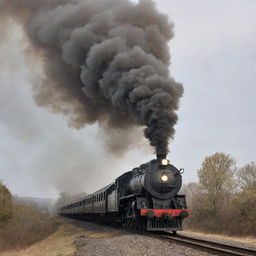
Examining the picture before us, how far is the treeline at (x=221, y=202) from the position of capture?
17016 millimetres

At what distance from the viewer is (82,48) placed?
55.9ft

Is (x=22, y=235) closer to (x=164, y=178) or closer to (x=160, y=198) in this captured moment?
(x=160, y=198)

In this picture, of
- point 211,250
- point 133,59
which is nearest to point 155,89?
point 133,59

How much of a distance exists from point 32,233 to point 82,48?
10400 mm

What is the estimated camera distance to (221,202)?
23016mm

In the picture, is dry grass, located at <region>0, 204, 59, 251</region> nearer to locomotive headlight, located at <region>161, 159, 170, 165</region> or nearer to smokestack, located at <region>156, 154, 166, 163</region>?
smokestack, located at <region>156, 154, 166, 163</region>

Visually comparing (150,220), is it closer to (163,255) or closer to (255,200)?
(163,255)

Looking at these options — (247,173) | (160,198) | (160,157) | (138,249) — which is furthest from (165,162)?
(247,173)

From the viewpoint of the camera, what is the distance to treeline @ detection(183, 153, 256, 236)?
670 inches

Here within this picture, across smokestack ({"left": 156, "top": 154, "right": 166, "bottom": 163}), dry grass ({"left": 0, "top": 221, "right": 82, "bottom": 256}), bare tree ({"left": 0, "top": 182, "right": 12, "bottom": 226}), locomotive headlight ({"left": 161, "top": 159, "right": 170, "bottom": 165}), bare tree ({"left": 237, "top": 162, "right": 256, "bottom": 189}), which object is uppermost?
bare tree ({"left": 237, "top": 162, "right": 256, "bottom": 189})

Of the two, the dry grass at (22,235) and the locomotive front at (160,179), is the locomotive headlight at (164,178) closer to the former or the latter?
the locomotive front at (160,179)

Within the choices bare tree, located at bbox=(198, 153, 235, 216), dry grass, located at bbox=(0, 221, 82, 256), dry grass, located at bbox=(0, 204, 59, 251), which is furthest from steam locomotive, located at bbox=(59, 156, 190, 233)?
bare tree, located at bbox=(198, 153, 235, 216)

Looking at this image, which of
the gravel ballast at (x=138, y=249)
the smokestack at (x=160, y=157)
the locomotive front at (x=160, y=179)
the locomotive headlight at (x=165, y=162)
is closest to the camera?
the gravel ballast at (x=138, y=249)

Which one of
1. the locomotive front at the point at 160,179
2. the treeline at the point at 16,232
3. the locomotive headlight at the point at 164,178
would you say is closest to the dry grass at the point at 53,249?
the treeline at the point at 16,232
